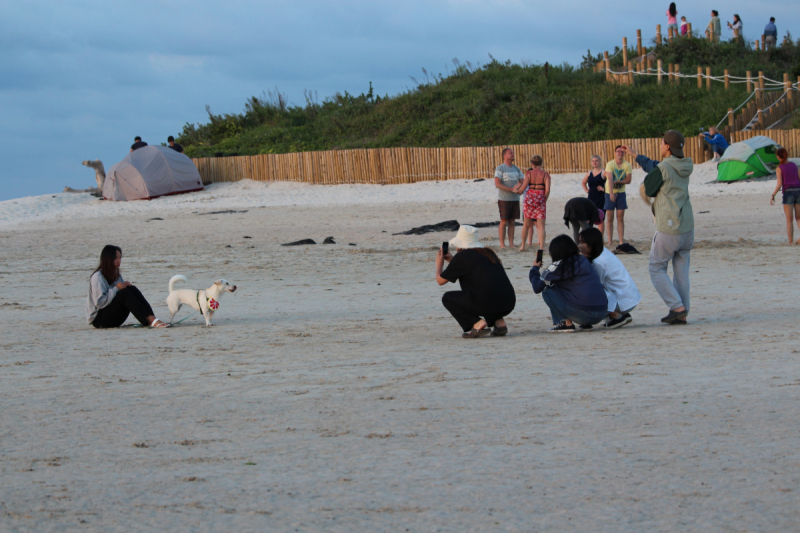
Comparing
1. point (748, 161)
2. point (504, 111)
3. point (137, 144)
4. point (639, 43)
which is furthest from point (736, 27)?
point (137, 144)

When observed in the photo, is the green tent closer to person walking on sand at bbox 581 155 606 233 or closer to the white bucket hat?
person walking on sand at bbox 581 155 606 233

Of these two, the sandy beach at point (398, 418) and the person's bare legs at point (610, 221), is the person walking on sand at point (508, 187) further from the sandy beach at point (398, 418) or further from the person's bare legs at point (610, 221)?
the sandy beach at point (398, 418)

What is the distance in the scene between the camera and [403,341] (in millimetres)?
7211

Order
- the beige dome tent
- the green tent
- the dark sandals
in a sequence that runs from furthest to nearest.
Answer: the beige dome tent < the green tent < the dark sandals

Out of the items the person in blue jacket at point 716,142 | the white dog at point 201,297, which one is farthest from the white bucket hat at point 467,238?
the person in blue jacket at point 716,142

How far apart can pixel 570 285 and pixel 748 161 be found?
65.3 feet

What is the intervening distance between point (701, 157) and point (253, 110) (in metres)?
26.3

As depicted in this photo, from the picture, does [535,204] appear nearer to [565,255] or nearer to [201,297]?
[565,255]

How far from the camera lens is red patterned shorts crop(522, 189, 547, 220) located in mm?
13742

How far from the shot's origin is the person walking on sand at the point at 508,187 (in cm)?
1385

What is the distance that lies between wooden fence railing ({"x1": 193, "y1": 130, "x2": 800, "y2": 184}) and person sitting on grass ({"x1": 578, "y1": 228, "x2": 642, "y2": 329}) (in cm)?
1939

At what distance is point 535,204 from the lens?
1378cm

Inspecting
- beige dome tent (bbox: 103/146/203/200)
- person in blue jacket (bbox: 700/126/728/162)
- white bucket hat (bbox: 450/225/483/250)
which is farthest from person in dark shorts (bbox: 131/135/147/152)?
white bucket hat (bbox: 450/225/483/250)

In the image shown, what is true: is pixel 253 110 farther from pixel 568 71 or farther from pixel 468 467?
pixel 468 467
